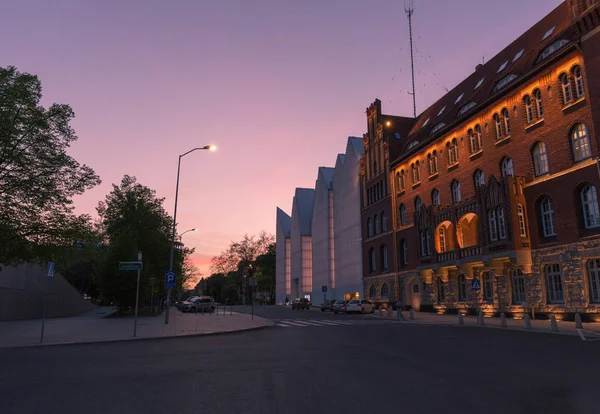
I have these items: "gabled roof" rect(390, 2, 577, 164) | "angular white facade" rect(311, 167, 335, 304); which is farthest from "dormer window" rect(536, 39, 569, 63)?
"angular white facade" rect(311, 167, 335, 304)

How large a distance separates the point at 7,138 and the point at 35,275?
19723 mm

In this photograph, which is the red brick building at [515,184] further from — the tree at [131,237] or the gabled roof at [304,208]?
the gabled roof at [304,208]

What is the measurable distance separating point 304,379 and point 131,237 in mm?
33708

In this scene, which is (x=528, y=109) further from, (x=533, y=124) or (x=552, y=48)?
(x=552, y=48)

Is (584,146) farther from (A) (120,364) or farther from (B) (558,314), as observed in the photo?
(A) (120,364)

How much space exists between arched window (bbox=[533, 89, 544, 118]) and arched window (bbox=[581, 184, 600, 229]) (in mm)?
5880

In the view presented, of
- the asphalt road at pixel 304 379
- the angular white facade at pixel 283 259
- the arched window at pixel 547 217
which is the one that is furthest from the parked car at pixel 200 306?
the angular white facade at pixel 283 259

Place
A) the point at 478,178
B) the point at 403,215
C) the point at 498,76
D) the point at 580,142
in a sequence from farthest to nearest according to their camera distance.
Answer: the point at 403,215
the point at 478,178
the point at 498,76
the point at 580,142

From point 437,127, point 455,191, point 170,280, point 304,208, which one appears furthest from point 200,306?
point 304,208

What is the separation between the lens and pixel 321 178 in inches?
3137

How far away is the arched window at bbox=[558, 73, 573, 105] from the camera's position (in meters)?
26.8

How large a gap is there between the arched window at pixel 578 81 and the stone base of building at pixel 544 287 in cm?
865

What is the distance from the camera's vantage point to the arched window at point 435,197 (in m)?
41.0

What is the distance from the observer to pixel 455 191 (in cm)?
3862
